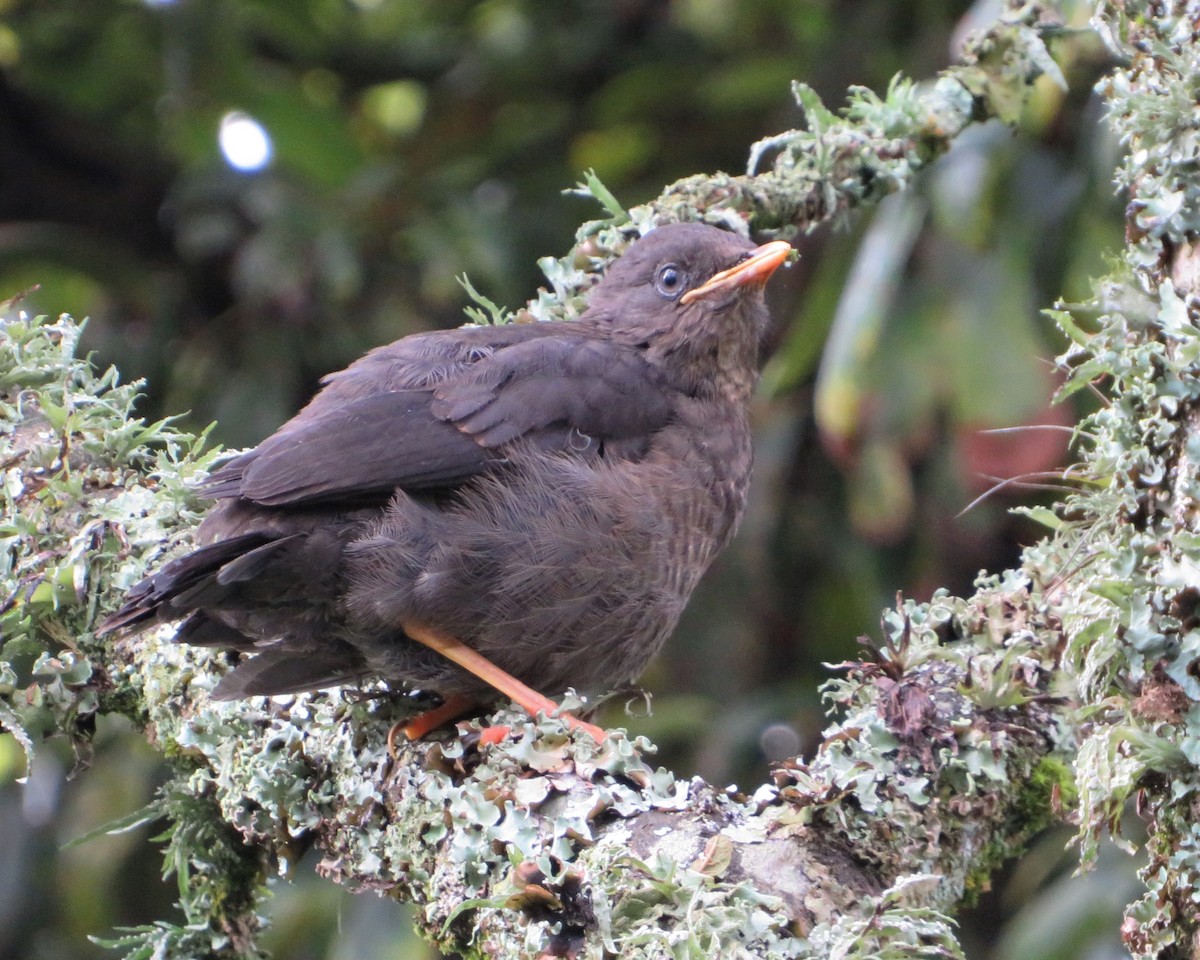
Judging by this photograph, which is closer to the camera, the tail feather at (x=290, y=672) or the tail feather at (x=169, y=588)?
the tail feather at (x=169, y=588)

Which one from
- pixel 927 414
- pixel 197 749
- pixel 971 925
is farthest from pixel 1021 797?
pixel 971 925

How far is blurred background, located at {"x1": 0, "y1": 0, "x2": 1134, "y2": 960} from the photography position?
5.14m

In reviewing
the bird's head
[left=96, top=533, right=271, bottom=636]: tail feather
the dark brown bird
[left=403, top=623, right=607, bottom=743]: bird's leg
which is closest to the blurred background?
the bird's head

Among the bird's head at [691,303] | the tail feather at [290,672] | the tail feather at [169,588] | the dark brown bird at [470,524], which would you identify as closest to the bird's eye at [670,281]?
the bird's head at [691,303]

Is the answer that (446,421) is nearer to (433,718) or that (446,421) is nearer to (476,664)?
(476,664)

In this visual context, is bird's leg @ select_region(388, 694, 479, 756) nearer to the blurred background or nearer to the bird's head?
the bird's head

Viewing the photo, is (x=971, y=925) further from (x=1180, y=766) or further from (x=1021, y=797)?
(x=1180, y=766)

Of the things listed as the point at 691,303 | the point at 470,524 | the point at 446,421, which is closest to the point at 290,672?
the point at 470,524

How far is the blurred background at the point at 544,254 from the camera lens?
5141mm

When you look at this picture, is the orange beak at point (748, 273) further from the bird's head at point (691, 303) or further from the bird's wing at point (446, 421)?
the bird's wing at point (446, 421)

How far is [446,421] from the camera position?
3.16m

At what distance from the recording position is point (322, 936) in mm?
5684

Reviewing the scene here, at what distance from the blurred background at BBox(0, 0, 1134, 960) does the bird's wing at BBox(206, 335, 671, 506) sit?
1.55 meters

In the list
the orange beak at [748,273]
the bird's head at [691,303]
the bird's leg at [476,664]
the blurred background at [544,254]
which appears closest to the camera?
the bird's leg at [476,664]
